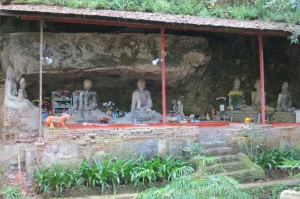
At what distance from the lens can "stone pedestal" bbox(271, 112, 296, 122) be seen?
46.0ft

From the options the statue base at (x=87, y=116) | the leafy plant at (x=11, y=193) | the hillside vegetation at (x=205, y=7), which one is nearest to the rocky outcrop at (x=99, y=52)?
the hillside vegetation at (x=205, y=7)

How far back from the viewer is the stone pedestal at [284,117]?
46.0 ft

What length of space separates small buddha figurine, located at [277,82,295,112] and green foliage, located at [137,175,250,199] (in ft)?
27.6

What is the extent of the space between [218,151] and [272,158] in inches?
60.8

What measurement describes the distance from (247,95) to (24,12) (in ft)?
32.2

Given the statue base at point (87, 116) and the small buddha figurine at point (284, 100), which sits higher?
the small buddha figurine at point (284, 100)

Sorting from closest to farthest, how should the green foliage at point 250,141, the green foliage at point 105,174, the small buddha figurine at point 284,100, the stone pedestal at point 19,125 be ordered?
the green foliage at point 105,174, the green foliage at point 250,141, the stone pedestal at point 19,125, the small buddha figurine at point 284,100

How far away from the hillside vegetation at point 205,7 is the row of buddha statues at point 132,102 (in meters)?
2.72

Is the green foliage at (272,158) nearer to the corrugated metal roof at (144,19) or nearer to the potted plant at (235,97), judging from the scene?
the corrugated metal roof at (144,19)

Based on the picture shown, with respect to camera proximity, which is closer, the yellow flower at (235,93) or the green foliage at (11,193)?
the green foliage at (11,193)

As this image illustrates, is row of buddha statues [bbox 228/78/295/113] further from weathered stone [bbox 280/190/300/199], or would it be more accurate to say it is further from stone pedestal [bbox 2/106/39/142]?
weathered stone [bbox 280/190/300/199]

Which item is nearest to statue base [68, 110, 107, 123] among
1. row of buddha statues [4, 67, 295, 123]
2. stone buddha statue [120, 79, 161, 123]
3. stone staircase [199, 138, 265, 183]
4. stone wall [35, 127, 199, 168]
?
row of buddha statues [4, 67, 295, 123]

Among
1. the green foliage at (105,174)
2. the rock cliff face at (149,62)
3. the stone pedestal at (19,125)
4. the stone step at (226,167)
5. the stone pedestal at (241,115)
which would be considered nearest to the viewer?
the green foliage at (105,174)

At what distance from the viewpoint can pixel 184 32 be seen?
14.4m
